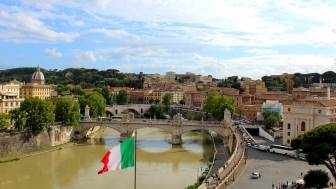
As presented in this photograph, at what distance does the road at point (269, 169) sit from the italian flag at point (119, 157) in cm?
1067

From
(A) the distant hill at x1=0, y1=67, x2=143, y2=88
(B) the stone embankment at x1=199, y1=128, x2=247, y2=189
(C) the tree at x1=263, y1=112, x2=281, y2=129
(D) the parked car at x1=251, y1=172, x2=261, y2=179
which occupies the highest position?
(A) the distant hill at x1=0, y1=67, x2=143, y2=88

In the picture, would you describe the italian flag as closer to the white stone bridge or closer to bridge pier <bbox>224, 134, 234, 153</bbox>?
bridge pier <bbox>224, 134, 234, 153</bbox>

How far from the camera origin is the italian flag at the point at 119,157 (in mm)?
11656

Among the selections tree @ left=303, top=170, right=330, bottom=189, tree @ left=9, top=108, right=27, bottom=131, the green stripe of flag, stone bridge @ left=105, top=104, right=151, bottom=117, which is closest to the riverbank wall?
tree @ left=9, top=108, right=27, bottom=131

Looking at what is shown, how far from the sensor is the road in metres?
23.1

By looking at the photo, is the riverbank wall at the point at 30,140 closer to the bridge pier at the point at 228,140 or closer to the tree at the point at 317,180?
the bridge pier at the point at 228,140

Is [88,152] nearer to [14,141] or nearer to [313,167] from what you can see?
[14,141]

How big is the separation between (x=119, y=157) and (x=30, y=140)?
90.9 ft

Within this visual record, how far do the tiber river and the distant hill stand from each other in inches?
2595

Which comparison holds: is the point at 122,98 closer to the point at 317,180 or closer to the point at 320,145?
the point at 320,145

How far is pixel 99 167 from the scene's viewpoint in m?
33.3

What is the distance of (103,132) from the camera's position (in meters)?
54.5

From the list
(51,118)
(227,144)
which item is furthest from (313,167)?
(51,118)

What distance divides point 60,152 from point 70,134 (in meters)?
6.17
